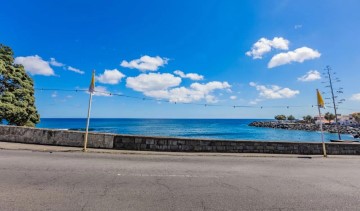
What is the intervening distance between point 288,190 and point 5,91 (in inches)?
1054

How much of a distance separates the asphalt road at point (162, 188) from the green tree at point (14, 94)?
57.1ft

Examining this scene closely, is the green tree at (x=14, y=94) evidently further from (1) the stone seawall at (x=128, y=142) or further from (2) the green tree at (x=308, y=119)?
(2) the green tree at (x=308, y=119)

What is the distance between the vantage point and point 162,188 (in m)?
5.84

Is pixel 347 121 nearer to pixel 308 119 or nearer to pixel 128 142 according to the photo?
pixel 308 119

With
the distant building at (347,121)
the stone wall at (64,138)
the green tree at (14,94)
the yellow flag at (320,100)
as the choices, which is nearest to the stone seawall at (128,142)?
the stone wall at (64,138)

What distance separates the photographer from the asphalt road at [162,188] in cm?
467

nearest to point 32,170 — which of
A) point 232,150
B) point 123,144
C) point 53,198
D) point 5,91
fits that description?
point 53,198

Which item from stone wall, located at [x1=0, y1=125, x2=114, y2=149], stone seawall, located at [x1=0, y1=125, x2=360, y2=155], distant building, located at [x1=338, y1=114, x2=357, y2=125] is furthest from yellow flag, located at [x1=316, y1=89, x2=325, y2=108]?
distant building, located at [x1=338, y1=114, x2=357, y2=125]

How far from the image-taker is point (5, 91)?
76.2ft

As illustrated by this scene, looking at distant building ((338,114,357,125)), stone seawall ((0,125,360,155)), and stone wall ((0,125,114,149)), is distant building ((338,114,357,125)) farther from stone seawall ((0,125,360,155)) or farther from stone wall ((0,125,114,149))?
stone wall ((0,125,114,149))

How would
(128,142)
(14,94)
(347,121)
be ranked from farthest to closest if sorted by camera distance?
(347,121), (14,94), (128,142)

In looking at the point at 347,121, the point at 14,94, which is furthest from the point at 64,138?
the point at 347,121

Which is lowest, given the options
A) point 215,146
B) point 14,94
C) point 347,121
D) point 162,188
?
point 162,188

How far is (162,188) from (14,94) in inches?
977
